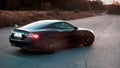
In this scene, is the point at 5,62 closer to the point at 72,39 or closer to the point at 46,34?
the point at 46,34

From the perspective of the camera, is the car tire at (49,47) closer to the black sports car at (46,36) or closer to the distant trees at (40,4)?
the black sports car at (46,36)

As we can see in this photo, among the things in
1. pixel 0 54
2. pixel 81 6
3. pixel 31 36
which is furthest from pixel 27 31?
pixel 81 6

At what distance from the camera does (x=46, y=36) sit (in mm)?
12453

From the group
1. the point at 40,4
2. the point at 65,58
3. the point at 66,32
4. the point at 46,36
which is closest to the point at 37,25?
the point at 46,36

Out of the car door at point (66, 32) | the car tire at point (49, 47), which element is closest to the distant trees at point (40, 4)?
the car door at point (66, 32)

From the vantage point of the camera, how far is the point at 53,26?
1323cm

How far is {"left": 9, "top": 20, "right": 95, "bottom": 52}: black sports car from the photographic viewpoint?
39.8ft

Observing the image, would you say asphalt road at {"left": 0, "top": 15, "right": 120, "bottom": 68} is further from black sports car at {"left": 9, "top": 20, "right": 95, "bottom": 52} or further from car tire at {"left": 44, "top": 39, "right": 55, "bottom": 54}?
black sports car at {"left": 9, "top": 20, "right": 95, "bottom": 52}

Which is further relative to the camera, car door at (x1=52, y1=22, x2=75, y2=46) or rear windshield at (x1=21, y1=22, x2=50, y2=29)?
car door at (x1=52, y1=22, x2=75, y2=46)

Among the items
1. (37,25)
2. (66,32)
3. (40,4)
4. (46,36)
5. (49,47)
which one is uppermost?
(37,25)

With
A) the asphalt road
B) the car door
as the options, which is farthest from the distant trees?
the asphalt road

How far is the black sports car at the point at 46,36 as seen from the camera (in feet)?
39.8

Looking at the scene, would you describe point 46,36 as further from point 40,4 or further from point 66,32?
point 40,4

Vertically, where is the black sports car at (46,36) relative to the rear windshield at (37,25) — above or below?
below
